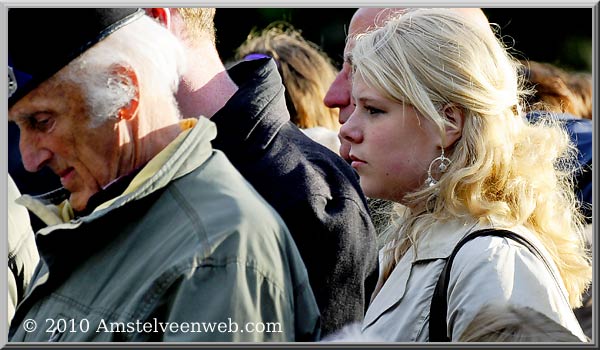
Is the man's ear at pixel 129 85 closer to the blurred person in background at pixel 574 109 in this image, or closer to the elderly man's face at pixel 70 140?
the elderly man's face at pixel 70 140

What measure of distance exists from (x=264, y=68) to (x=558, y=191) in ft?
2.96

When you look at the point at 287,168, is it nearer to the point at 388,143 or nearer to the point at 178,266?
the point at 388,143

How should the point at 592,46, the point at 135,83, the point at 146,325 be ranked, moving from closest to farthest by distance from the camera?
the point at 146,325 < the point at 135,83 < the point at 592,46

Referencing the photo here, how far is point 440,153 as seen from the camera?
8.86ft

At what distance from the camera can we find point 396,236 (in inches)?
112

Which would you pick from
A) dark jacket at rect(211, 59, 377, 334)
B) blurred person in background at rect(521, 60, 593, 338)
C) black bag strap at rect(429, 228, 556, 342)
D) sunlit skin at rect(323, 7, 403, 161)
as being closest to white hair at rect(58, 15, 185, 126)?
dark jacket at rect(211, 59, 377, 334)

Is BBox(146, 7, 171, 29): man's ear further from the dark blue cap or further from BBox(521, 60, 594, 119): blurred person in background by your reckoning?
BBox(521, 60, 594, 119): blurred person in background

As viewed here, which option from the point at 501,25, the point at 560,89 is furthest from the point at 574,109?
the point at 501,25

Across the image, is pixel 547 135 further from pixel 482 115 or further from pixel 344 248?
pixel 344 248

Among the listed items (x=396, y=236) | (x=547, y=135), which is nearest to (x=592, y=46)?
(x=547, y=135)

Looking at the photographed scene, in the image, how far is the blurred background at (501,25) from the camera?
294cm

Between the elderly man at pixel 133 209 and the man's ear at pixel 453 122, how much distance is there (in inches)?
19.8

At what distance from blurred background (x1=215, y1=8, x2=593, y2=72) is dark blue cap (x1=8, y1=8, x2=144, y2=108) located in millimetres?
322

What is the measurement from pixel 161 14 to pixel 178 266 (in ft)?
2.48
